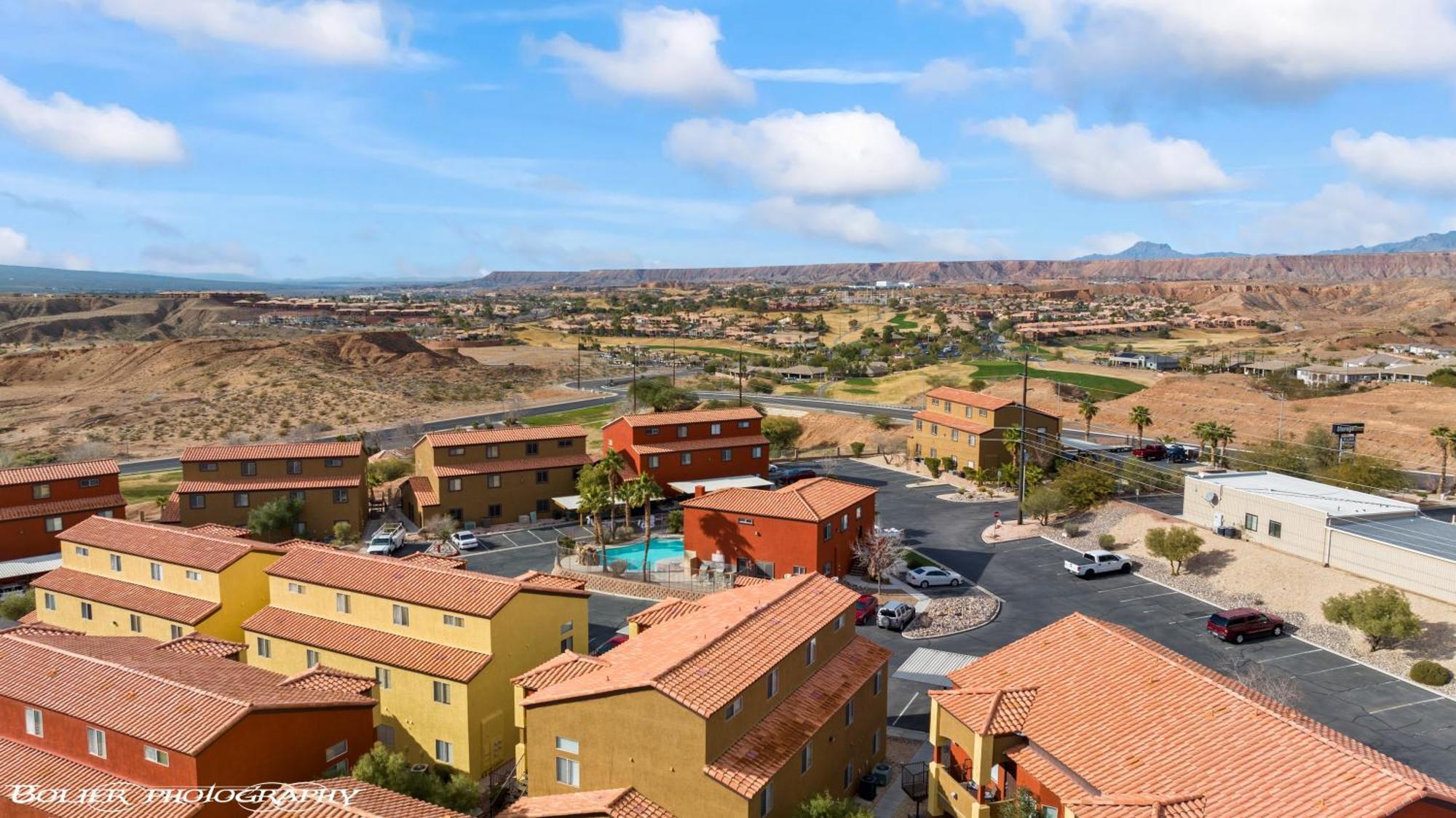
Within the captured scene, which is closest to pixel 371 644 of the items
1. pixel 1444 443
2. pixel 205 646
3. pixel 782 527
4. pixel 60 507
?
pixel 205 646

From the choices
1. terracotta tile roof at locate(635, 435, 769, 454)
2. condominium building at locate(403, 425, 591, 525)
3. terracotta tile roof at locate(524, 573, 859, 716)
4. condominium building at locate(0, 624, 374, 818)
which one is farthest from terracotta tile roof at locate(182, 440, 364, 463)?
terracotta tile roof at locate(524, 573, 859, 716)

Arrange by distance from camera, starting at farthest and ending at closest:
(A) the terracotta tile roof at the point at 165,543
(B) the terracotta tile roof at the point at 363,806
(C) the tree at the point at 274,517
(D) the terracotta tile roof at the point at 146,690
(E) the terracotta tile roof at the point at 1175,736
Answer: (C) the tree at the point at 274,517 < (A) the terracotta tile roof at the point at 165,543 < (D) the terracotta tile roof at the point at 146,690 < (B) the terracotta tile roof at the point at 363,806 < (E) the terracotta tile roof at the point at 1175,736

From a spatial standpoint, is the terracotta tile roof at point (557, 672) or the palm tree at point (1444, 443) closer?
the terracotta tile roof at point (557, 672)

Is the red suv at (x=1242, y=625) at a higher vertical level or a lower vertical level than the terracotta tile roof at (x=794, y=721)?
lower

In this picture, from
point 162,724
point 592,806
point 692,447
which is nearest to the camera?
point 592,806

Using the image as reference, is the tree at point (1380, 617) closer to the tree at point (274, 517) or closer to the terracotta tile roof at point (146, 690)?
the terracotta tile roof at point (146, 690)

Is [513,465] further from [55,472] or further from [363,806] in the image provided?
[363,806]

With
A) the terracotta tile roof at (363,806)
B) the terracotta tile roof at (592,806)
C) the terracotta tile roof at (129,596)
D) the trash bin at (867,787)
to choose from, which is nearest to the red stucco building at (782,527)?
the trash bin at (867,787)
